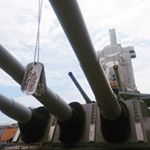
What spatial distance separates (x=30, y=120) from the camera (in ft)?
17.6

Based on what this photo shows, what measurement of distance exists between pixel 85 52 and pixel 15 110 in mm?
1871

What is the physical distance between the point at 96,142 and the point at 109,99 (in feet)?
2.83

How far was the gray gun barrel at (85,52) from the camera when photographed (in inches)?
118

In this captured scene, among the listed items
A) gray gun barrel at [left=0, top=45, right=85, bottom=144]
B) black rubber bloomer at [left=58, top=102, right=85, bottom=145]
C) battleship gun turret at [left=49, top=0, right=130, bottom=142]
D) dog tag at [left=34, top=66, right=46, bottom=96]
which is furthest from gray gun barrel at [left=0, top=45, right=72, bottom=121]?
dog tag at [left=34, top=66, right=46, bottom=96]

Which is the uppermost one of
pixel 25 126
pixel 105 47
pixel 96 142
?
pixel 105 47

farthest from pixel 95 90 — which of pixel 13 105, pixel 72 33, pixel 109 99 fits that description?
pixel 13 105

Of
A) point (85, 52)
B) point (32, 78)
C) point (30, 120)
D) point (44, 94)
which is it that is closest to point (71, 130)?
point (30, 120)

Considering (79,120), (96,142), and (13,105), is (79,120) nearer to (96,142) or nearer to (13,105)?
(96,142)

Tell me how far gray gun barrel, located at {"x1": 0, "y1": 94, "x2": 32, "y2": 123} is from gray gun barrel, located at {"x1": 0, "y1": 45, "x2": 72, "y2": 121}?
1.92ft

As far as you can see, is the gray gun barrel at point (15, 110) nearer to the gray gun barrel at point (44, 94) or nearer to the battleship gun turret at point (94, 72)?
the gray gun barrel at point (44, 94)

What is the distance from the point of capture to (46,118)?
566 cm

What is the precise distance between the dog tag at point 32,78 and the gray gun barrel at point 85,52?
15.9 inches

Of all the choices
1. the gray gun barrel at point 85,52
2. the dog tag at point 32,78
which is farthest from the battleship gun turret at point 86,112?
the dog tag at point 32,78

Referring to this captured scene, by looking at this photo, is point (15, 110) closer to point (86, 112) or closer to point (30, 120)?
point (30, 120)
